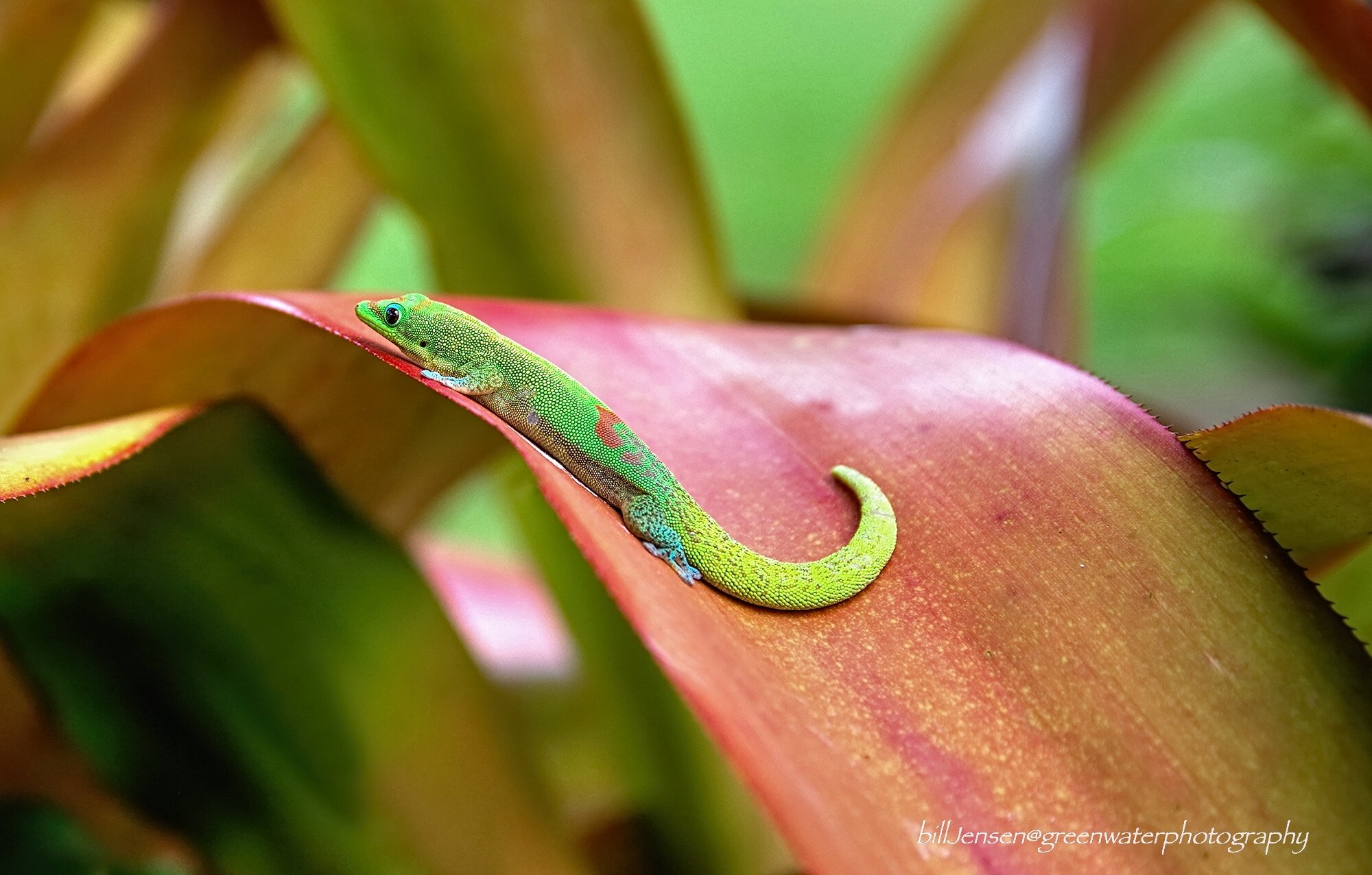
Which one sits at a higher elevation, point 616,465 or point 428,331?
point 428,331

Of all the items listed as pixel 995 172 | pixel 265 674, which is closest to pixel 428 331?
pixel 265 674

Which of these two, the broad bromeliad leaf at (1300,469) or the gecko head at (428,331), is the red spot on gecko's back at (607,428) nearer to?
the gecko head at (428,331)

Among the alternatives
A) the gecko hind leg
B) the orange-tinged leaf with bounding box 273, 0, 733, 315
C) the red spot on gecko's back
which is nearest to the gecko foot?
the gecko hind leg

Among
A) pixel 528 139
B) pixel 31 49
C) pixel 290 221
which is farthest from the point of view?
pixel 290 221

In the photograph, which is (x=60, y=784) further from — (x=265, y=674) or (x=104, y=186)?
(x=104, y=186)

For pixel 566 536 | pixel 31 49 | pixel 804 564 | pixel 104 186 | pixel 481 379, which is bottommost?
pixel 566 536

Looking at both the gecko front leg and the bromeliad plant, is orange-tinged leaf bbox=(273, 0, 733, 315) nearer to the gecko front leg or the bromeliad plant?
the bromeliad plant

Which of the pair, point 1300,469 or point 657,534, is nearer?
point 1300,469
